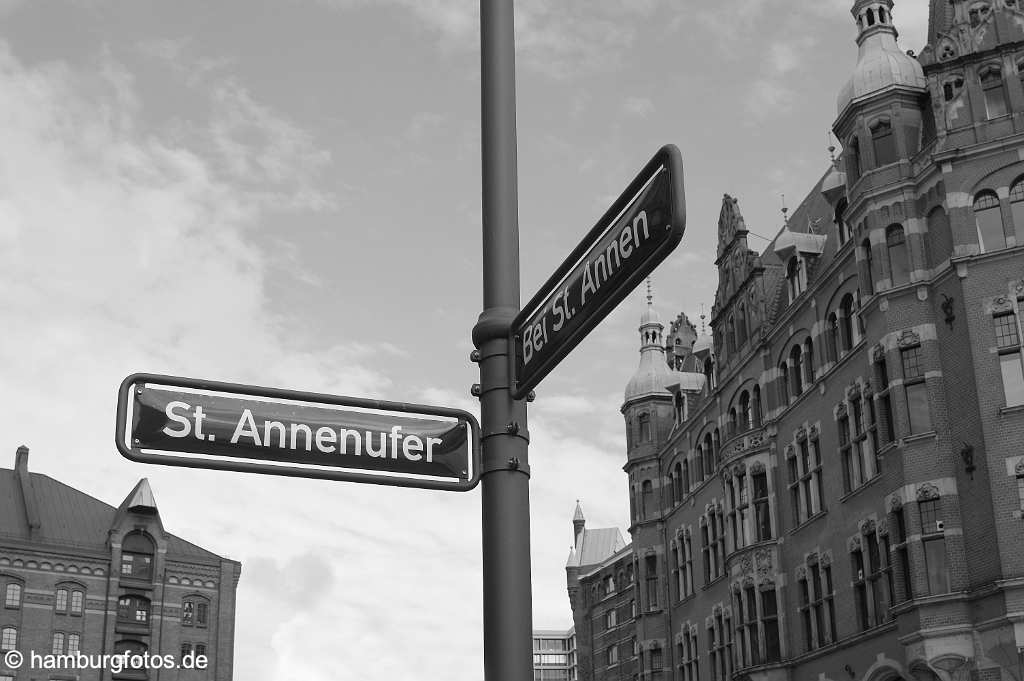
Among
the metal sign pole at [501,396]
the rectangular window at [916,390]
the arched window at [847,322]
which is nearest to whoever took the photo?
the metal sign pole at [501,396]

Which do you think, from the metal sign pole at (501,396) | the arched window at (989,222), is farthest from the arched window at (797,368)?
the metal sign pole at (501,396)

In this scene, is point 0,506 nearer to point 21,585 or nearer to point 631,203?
point 21,585

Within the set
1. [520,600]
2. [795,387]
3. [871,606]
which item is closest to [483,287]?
[520,600]

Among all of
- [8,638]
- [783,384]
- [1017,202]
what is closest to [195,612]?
[8,638]

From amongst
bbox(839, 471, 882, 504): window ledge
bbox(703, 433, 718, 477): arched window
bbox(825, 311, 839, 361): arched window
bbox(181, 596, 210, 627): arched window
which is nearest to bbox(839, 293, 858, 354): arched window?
bbox(825, 311, 839, 361): arched window

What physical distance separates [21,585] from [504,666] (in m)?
79.3

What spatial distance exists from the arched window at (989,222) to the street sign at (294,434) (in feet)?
88.5

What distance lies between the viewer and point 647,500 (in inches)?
2096

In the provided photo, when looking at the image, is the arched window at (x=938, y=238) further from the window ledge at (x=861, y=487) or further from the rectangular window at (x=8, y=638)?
the rectangular window at (x=8, y=638)

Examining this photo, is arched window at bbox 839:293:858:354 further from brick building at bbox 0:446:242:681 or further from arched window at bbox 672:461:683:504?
brick building at bbox 0:446:242:681

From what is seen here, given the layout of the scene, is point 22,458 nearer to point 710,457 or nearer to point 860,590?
point 710,457

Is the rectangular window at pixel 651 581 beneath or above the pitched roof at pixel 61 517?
beneath

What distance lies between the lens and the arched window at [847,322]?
34.5 metres

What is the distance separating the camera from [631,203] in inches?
193
